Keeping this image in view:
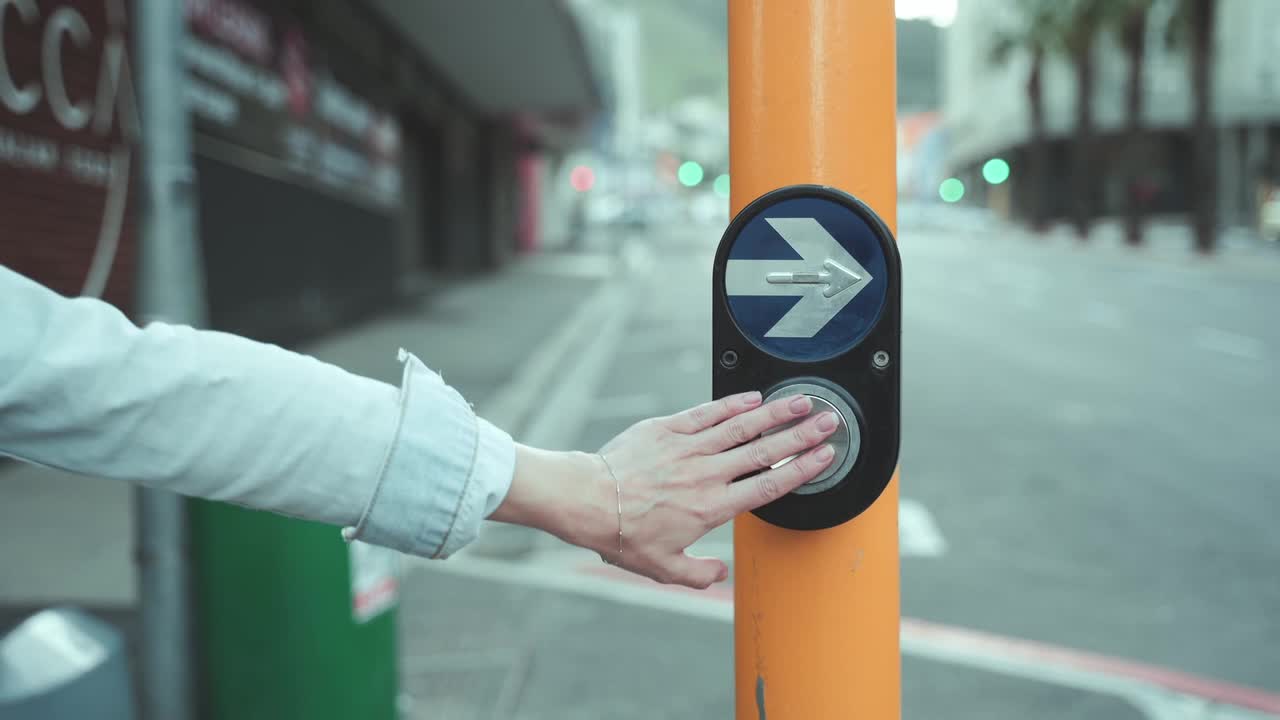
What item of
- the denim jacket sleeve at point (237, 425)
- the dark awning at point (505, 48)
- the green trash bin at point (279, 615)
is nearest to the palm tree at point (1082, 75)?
the dark awning at point (505, 48)

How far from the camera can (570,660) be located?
13.9 feet

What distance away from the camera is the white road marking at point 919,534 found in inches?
221

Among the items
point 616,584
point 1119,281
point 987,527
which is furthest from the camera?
point 1119,281

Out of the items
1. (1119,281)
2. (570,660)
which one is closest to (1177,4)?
(1119,281)

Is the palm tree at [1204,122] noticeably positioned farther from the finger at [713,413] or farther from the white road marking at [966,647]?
the finger at [713,413]

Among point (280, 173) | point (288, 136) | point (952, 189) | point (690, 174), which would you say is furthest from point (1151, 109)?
point (280, 173)

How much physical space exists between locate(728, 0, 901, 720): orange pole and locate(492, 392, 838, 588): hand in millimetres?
118

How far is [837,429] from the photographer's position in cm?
123

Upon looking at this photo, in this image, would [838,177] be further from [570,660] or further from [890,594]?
[570,660]

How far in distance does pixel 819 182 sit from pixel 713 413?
0.28 m

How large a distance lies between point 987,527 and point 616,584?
80.4 inches

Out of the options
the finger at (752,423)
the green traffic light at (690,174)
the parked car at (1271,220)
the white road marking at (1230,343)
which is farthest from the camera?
the green traffic light at (690,174)

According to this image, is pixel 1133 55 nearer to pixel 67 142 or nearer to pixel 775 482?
pixel 67 142

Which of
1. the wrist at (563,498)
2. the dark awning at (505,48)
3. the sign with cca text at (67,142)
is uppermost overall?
the dark awning at (505,48)
